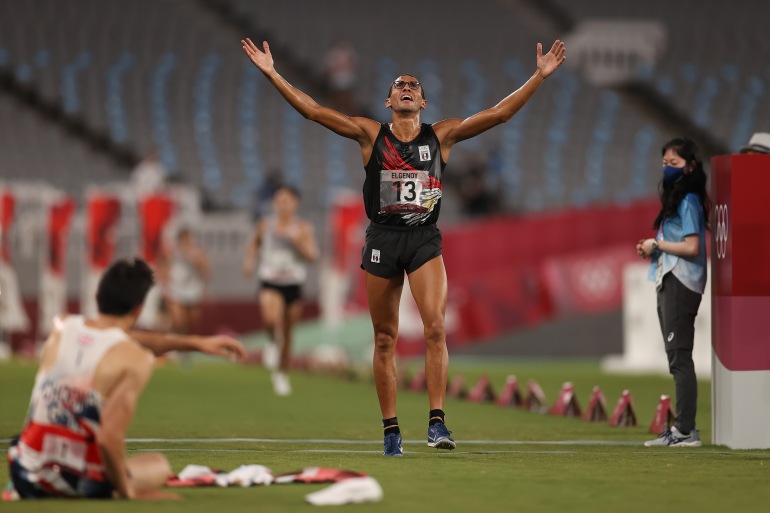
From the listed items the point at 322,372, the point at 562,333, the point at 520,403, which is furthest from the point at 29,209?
the point at 520,403

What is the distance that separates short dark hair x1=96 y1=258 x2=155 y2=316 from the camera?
634 centimetres

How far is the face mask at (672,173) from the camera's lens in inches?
394

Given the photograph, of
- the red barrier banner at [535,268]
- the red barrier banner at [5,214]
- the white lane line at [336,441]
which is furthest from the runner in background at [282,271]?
Answer: the red barrier banner at [5,214]

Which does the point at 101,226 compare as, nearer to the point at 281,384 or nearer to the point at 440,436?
the point at 281,384

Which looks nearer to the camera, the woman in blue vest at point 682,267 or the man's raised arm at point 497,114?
the man's raised arm at point 497,114

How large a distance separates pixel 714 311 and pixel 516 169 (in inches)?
888

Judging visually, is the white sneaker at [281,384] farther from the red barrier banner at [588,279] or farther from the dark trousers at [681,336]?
the red barrier banner at [588,279]

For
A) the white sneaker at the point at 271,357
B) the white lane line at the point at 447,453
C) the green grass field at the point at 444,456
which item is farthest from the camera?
the white sneaker at the point at 271,357

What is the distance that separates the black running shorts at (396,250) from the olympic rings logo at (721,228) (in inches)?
81.2

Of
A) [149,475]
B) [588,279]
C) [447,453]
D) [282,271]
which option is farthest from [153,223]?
[149,475]

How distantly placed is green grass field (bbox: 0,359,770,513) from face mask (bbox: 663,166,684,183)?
1.88 m

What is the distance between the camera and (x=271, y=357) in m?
20.1

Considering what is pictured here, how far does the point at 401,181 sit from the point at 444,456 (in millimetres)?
1774

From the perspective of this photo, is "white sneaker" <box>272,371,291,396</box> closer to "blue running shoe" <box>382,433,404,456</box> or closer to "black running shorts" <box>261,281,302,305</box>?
"black running shorts" <box>261,281,302,305</box>
